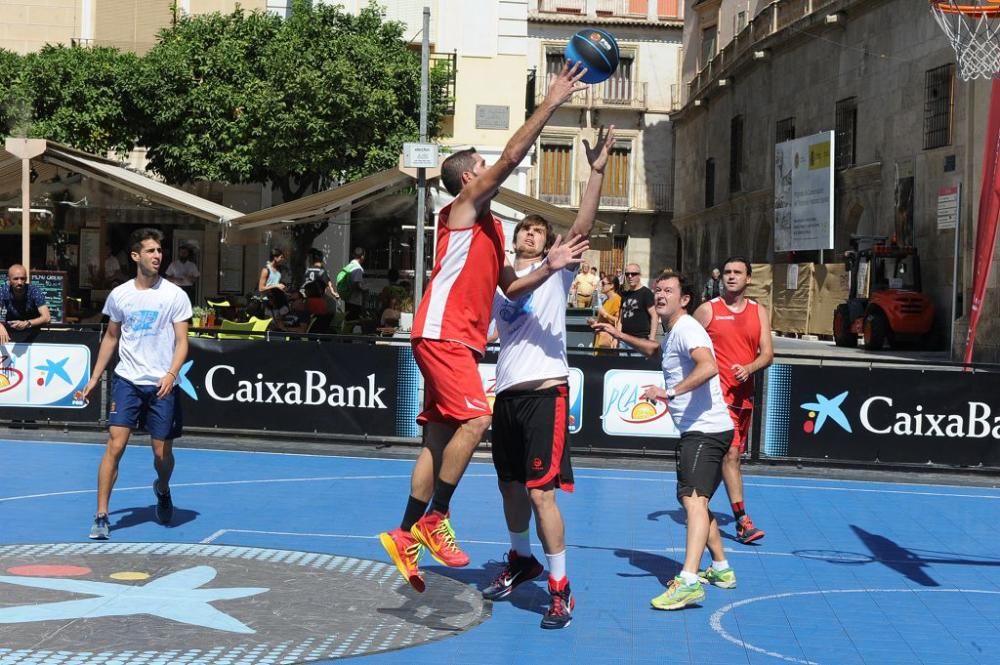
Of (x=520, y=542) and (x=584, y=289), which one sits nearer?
(x=520, y=542)

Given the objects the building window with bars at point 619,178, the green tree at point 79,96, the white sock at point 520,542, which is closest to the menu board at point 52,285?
the green tree at point 79,96

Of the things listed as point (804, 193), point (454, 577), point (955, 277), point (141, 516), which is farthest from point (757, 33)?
point (454, 577)

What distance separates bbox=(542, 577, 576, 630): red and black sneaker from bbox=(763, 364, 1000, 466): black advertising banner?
23.1 ft

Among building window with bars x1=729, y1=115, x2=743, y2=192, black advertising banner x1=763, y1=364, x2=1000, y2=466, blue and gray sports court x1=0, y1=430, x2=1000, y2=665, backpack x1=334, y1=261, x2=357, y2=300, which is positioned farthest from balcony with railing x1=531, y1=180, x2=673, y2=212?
blue and gray sports court x1=0, y1=430, x2=1000, y2=665

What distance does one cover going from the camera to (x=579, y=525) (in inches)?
398

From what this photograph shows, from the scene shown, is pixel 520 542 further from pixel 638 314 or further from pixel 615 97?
pixel 615 97

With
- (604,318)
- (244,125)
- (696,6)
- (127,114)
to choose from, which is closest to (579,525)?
(604,318)

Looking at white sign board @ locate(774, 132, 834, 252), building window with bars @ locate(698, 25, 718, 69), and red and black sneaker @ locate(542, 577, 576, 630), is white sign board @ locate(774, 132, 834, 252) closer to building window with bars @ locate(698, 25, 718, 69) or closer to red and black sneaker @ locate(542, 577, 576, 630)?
building window with bars @ locate(698, 25, 718, 69)

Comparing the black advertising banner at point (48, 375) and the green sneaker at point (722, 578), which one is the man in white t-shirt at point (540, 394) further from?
the black advertising banner at point (48, 375)

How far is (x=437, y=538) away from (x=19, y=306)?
9365 mm

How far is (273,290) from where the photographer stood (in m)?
20.5

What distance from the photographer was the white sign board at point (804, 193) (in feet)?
132

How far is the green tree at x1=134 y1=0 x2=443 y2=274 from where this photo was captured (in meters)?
29.7

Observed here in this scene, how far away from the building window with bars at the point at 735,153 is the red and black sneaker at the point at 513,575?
4573 cm
